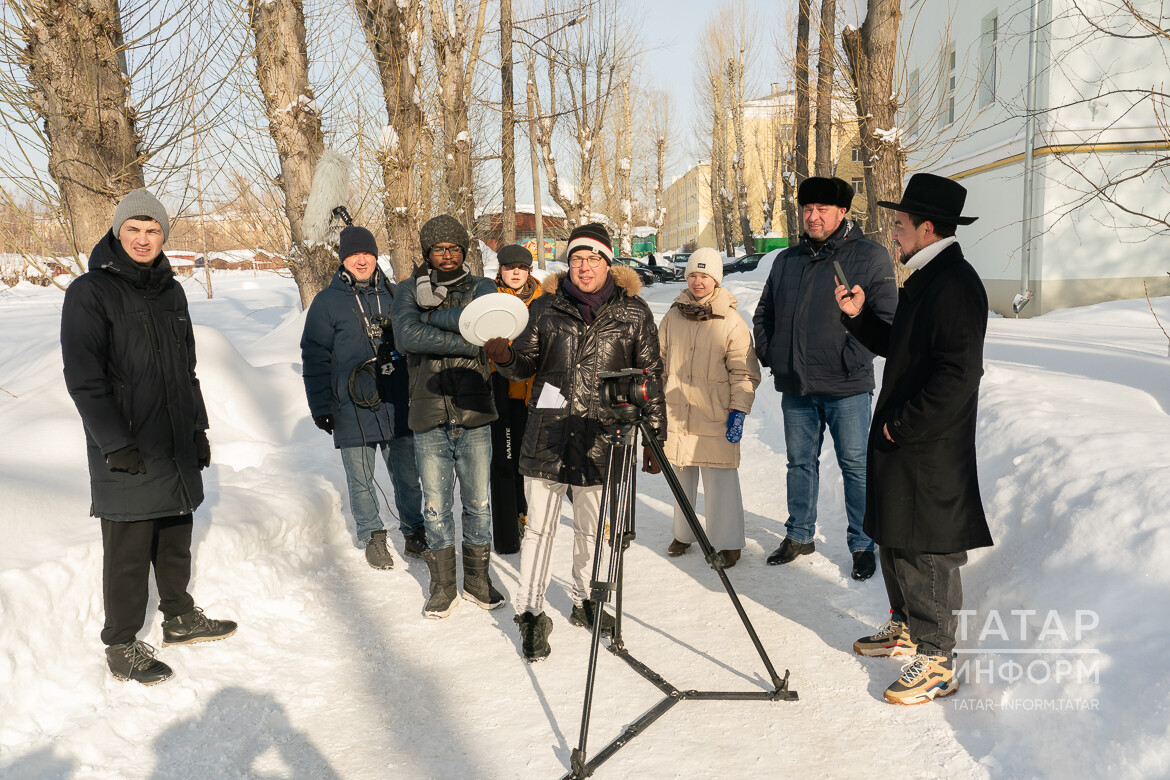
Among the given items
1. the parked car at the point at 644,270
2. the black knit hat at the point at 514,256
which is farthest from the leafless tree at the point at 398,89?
the parked car at the point at 644,270

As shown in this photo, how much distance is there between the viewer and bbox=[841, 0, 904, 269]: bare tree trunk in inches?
315

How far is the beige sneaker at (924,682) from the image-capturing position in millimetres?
3117

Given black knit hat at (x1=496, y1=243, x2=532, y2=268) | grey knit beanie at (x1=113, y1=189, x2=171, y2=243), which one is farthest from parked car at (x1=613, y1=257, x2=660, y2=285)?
grey knit beanie at (x1=113, y1=189, x2=171, y2=243)

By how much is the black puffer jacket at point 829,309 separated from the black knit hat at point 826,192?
17 cm

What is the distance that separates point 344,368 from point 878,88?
6.48 metres

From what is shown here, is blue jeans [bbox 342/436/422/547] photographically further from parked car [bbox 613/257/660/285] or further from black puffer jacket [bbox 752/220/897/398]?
parked car [bbox 613/257/660/285]

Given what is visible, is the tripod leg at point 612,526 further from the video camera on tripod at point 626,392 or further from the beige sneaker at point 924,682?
the beige sneaker at point 924,682

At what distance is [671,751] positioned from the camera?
288 centimetres

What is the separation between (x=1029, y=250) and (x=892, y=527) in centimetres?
1189

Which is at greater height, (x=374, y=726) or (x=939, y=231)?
(x=939, y=231)

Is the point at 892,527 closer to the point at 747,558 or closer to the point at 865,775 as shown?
the point at 865,775

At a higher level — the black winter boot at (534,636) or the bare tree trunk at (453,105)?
the bare tree trunk at (453,105)

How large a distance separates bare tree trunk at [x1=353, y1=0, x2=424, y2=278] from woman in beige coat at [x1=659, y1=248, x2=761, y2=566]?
582cm

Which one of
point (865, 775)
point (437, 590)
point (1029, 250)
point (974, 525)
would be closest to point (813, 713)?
point (865, 775)
